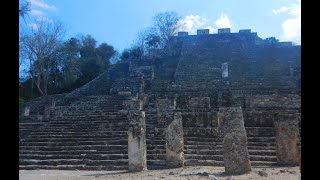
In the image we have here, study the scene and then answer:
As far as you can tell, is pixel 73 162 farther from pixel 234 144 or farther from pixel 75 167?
pixel 234 144

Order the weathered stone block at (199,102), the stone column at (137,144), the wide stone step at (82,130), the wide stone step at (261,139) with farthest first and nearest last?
1. the weathered stone block at (199,102)
2. the wide stone step at (82,130)
3. the wide stone step at (261,139)
4. the stone column at (137,144)

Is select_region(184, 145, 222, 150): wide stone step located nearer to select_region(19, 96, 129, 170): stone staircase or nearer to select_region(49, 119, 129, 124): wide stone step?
select_region(19, 96, 129, 170): stone staircase

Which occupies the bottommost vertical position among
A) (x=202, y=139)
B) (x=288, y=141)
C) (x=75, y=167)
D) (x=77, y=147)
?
(x=75, y=167)

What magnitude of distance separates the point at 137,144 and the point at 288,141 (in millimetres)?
4162

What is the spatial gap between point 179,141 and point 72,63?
94.4 feet

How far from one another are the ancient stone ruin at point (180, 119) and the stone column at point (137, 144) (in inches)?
1.1

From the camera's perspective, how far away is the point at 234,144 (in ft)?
30.7

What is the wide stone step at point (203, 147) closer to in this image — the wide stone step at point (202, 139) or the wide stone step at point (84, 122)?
the wide stone step at point (202, 139)

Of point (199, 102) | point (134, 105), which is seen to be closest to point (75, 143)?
point (134, 105)

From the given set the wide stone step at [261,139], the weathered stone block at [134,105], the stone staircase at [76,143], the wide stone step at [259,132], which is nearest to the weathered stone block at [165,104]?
the weathered stone block at [134,105]

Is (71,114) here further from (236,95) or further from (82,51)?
(82,51)

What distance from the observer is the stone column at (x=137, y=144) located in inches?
423

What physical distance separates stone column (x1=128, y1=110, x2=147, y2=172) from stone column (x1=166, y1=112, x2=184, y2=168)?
776 millimetres
